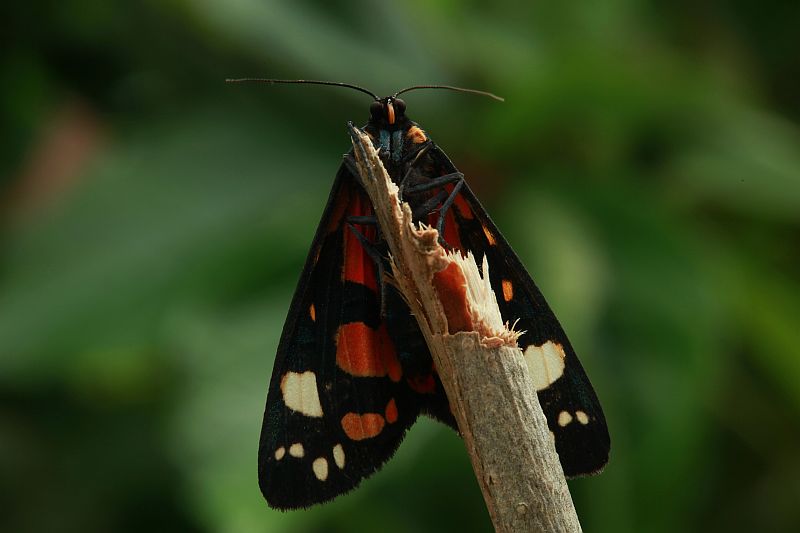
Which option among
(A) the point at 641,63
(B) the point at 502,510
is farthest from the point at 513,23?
(B) the point at 502,510

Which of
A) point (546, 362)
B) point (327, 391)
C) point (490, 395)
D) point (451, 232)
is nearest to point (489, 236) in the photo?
point (451, 232)

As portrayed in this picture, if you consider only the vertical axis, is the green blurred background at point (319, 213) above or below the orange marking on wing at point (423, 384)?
above

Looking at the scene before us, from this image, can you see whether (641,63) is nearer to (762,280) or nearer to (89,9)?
A: (762,280)

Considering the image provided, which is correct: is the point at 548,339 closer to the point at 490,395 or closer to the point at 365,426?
the point at 365,426

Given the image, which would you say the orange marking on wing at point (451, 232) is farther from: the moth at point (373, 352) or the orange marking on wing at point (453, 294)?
the orange marking on wing at point (453, 294)

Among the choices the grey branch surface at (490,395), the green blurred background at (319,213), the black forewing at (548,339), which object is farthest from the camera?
the green blurred background at (319,213)

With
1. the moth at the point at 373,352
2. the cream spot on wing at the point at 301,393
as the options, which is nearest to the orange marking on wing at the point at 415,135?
the moth at the point at 373,352

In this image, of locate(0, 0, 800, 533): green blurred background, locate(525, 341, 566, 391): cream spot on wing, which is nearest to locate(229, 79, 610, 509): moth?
locate(525, 341, 566, 391): cream spot on wing

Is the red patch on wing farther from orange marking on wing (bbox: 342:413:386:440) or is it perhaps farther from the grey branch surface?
the grey branch surface
